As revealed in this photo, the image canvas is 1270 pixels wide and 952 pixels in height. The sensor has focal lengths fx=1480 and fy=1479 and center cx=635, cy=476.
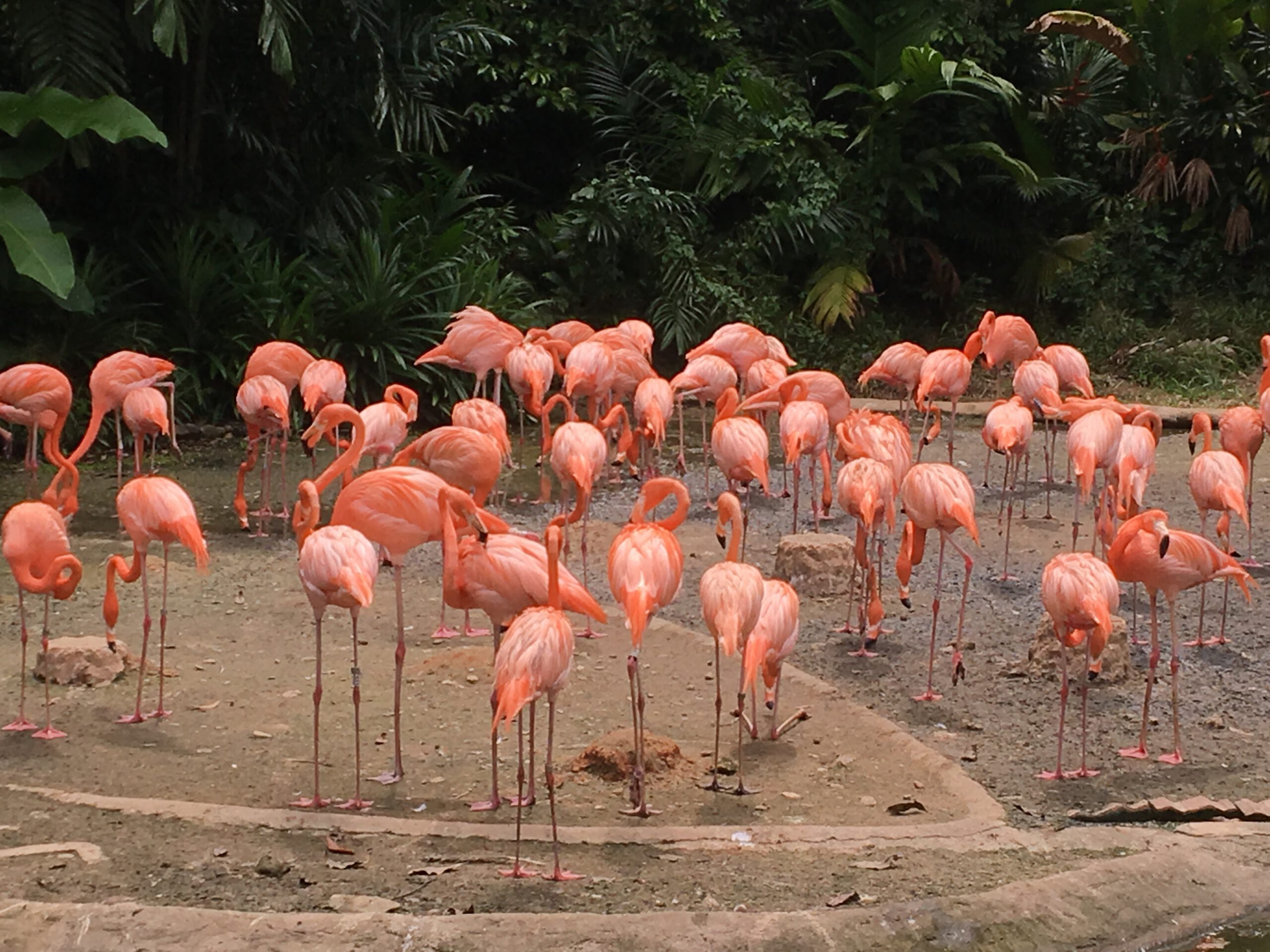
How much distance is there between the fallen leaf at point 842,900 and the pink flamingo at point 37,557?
253cm

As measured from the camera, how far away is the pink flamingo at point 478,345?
830 centimetres

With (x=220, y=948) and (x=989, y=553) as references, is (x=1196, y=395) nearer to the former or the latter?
(x=989, y=553)

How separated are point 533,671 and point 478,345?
495 cm

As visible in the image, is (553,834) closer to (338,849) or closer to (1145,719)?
(338,849)

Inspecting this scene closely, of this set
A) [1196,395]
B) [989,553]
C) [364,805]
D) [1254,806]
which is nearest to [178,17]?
[989,553]

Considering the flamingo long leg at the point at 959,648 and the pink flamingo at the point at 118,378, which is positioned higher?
the pink flamingo at the point at 118,378

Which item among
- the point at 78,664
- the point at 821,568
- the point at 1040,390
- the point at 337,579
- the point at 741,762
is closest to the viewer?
the point at 337,579

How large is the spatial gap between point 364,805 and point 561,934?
1234 millimetres

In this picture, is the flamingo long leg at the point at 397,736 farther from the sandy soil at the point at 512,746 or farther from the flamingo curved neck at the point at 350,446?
the flamingo curved neck at the point at 350,446

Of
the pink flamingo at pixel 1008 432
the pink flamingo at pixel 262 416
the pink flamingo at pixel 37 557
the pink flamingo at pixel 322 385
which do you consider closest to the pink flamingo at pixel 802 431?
the pink flamingo at pixel 1008 432

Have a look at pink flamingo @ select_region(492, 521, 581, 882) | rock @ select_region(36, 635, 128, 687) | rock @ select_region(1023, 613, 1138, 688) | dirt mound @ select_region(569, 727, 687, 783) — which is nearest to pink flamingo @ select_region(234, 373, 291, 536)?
rock @ select_region(36, 635, 128, 687)

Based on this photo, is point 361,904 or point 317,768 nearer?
point 361,904

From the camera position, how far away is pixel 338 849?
3.59 meters

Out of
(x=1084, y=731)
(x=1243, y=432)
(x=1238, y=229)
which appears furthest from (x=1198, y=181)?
(x=1084, y=731)
